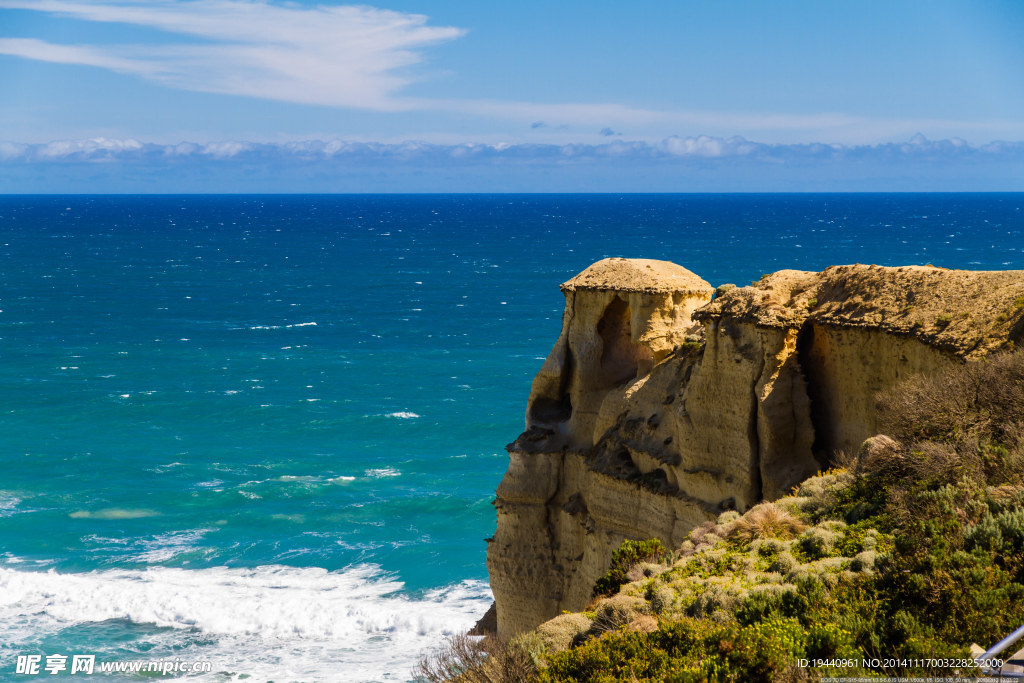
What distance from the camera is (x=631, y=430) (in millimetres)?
27094

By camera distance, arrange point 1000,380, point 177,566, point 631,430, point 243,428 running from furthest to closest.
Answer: point 243,428, point 177,566, point 631,430, point 1000,380

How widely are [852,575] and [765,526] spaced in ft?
11.7

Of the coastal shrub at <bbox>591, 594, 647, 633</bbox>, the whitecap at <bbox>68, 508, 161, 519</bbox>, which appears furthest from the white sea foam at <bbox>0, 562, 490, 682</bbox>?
the coastal shrub at <bbox>591, 594, 647, 633</bbox>

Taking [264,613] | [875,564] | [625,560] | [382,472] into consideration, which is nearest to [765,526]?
[625,560]

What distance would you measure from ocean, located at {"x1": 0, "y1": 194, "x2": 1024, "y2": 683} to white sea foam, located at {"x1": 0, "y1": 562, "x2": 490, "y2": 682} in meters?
0.10

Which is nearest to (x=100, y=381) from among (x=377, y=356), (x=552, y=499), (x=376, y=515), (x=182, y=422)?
(x=182, y=422)

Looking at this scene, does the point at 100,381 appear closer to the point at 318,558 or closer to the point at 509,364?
the point at 509,364

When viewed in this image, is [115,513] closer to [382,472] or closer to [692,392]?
[382,472]

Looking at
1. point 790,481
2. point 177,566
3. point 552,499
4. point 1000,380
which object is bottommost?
point 177,566

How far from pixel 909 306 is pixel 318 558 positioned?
29.1m

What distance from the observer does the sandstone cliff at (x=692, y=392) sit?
22.0 m

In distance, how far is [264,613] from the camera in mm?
38219

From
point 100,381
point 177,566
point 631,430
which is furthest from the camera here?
point 100,381

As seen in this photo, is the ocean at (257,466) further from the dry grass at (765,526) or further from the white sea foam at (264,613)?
the dry grass at (765,526)
